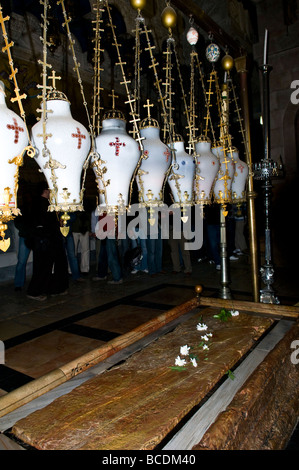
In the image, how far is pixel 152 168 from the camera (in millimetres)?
1769

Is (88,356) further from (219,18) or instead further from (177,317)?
(219,18)

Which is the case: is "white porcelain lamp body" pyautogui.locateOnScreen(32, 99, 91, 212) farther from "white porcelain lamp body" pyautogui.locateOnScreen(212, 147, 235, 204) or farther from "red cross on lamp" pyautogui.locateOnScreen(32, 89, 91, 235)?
"white porcelain lamp body" pyautogui.locateOnScreen(212, 147, 235, 204)

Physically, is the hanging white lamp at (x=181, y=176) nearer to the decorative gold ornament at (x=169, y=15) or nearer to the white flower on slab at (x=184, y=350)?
the decorative gold ornament at (x=169, y=15)

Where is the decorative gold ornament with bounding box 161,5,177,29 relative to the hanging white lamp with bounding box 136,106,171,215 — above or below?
above

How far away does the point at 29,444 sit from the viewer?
1.19 metres

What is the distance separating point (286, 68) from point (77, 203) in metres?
6.13

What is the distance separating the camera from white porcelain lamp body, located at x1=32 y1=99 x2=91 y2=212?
1.34 meters

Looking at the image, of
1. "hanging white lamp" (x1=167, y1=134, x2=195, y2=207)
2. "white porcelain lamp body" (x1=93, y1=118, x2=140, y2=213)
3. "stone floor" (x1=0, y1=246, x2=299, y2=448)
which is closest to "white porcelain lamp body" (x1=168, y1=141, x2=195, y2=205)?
"hanging white lamp" (x1=167, y1=134, x2=195, y2=207)

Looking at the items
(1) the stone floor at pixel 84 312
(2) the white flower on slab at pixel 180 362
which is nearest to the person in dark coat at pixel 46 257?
(1) the stone floor at pixel 84 312

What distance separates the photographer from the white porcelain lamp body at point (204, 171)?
219cm

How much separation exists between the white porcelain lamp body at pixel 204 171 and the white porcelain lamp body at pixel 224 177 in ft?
0.71

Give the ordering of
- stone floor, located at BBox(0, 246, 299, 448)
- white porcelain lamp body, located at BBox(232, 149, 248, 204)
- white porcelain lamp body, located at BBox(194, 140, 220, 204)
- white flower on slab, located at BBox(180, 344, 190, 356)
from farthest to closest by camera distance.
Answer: stone floor, located at BBox(0, 246, 299, 448), white porcelain lamp body, located at BBox(232, 149, 248, 204), white porcelain lamp body, located at BBox(194, 140, 220, 204), white flower on slab, located at BBox(180, 344, 190, 356)

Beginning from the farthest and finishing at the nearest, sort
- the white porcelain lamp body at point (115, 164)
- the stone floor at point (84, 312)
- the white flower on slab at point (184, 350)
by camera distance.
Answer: the stone floor at point (84, 312)
the white flower on slab at point (184, 350)
the white porcelain lamp body at point (115, 164)

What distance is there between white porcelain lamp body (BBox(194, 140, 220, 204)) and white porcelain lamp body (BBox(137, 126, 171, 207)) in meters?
0.42
